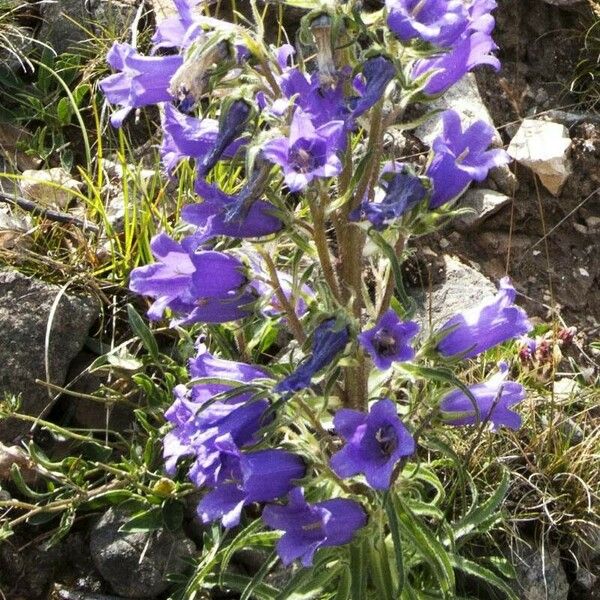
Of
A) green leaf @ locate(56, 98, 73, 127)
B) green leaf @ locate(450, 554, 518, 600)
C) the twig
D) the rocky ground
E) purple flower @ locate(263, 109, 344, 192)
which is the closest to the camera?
purple flower @ locate(263, 109, 344, 192)

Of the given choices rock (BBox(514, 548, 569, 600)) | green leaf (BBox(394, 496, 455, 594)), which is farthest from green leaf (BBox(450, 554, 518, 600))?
rock (BBox(514, 548, 569, 600))

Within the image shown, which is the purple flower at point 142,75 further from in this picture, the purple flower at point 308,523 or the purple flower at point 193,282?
the purple flower at point 308,523

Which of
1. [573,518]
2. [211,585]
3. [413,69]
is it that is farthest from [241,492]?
[573,518]

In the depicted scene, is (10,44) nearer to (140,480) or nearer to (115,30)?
(115,30)

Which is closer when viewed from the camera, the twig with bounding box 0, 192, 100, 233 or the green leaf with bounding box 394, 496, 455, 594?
the green leaf with bounding box 394, 496, 455, 594

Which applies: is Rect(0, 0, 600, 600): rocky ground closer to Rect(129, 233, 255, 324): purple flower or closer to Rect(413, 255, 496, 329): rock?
Rect(413, 255, 496, 329): rock

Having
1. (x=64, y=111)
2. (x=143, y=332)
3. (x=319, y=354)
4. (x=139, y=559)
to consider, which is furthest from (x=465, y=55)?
(x=64, y=111)

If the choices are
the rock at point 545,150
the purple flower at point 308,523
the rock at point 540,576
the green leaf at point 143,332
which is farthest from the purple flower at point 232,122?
the rock at point 545,150
